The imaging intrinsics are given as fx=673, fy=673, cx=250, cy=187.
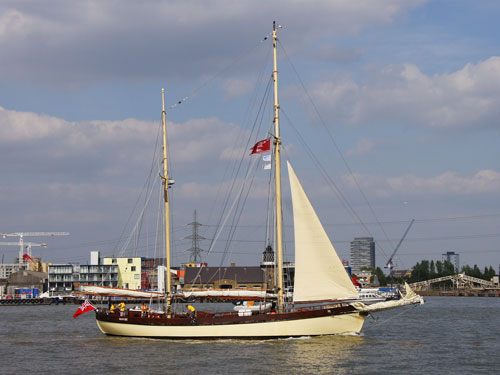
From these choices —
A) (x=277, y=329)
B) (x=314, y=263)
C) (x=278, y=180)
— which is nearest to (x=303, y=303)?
(x=277, y=329)

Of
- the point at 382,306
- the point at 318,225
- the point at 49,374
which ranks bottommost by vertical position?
the point at 49,374

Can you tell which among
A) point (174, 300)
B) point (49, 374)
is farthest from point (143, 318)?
point (49, 374)

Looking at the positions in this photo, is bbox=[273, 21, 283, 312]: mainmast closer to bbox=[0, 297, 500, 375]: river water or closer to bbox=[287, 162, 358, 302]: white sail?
bbox=[287, 162, 358, 302]: white sail

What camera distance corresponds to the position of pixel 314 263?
182 feet

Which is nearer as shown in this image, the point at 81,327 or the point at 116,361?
the point at 116,361

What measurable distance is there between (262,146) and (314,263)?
11218 mm

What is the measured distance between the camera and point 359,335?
5812 cm

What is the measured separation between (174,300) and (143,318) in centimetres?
632

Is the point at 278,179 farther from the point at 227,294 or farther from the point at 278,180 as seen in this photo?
the point at 227,294

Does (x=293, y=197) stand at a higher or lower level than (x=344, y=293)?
higher

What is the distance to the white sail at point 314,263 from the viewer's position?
5525 centimetres

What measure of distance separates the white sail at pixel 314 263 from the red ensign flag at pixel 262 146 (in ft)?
18.6

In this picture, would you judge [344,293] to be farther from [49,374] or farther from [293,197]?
[49,374]

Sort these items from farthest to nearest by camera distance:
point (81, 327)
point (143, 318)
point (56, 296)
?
1. point (56, 296)
2. point (81, 327)
3. point (143, 318)
